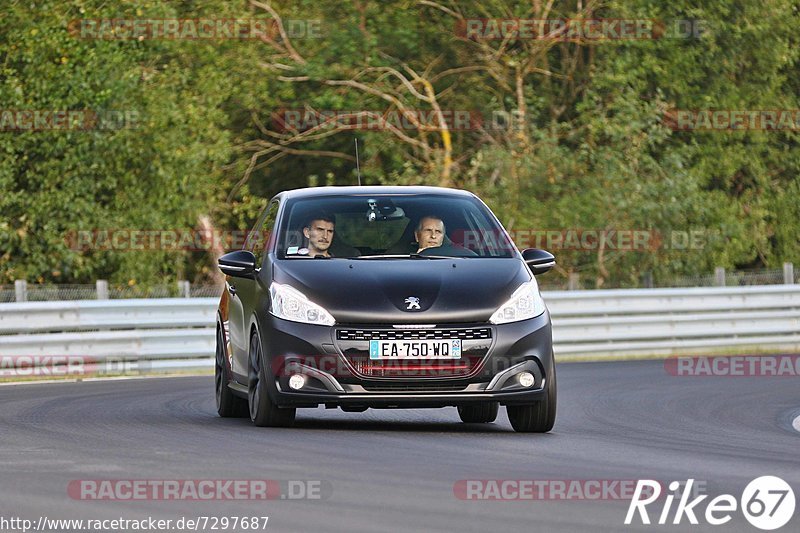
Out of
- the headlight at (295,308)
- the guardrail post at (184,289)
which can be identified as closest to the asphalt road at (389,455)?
the headlight at (295,308)

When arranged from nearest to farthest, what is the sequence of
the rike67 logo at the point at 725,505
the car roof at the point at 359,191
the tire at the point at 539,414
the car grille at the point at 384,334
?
the rike67 logo at the point at 725,505 < the car grille at the point at 384,334 < the tire at the point at 539,414 < the car roof at the point at 359,191

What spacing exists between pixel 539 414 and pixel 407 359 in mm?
1033

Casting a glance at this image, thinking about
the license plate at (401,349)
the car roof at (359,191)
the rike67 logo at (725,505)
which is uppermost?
the car roof at (359,191)

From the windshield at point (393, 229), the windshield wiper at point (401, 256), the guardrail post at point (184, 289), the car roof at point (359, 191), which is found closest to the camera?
the windshield wiper at point (401, 256)

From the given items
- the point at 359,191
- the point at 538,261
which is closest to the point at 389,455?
the point at 538,261

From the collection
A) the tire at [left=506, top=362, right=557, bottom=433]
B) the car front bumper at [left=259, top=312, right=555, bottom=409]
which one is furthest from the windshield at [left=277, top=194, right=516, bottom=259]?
the tire at [left=506, top=362, right=557, bottom=433]

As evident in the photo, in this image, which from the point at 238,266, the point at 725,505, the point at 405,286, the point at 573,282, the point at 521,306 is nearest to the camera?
the point at 725,505

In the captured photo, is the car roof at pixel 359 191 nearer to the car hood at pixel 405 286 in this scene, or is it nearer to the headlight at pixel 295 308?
the car hood at pixel 405 286

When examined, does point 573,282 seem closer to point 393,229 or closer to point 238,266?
point 393,229

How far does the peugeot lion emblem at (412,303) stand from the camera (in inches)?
434

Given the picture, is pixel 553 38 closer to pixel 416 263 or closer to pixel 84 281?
pixel 84 281

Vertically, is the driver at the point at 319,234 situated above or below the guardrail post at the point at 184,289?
above

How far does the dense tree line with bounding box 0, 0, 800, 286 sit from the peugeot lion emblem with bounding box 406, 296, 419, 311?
17178 mm

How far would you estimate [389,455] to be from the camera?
9859mm
